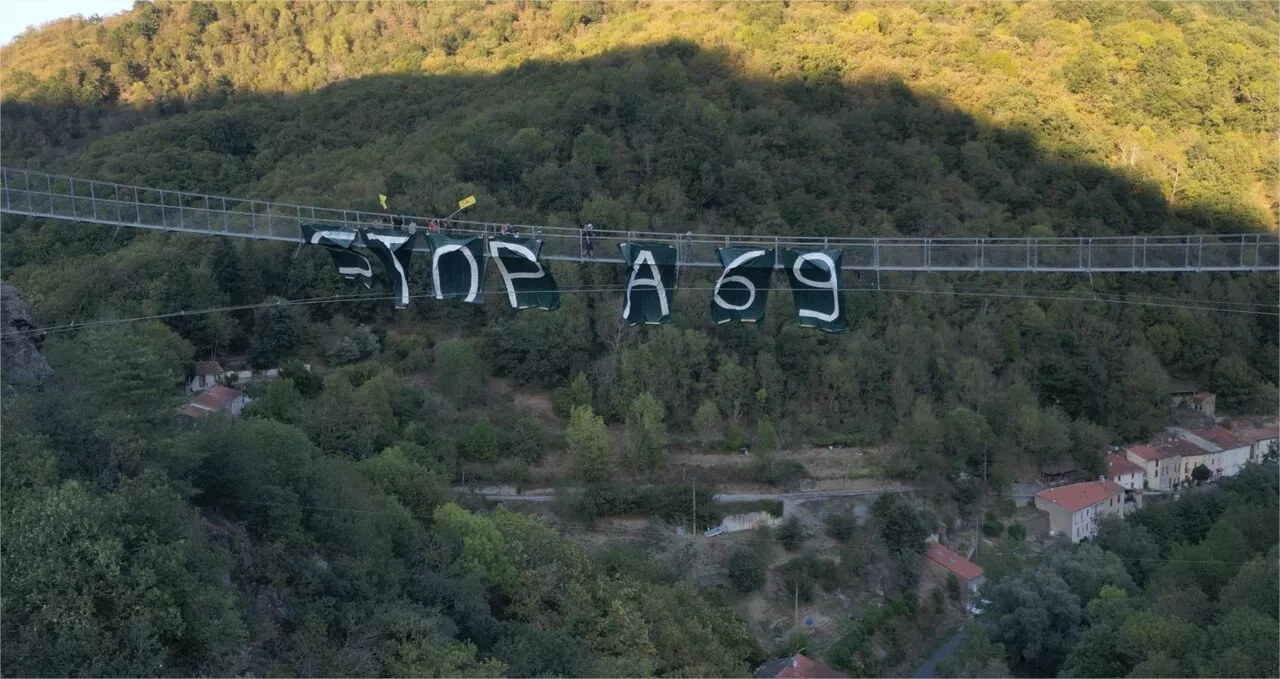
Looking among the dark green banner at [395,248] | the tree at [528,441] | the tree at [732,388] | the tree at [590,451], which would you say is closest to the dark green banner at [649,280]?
the dark green banner at [395,248]

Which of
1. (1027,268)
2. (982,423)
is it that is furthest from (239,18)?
(1027,268)

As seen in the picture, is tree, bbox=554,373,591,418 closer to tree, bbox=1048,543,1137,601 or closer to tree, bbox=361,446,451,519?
tree, bbox=361,446,451,519

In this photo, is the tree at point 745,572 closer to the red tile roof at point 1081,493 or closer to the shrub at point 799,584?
the shrub at point 799,584

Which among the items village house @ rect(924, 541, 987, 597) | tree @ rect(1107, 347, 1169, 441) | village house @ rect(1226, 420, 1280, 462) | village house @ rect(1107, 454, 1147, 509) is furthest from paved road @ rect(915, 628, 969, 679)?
village house @ rect(1226, 420, 1280, 462)

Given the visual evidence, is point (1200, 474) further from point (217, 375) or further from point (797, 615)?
point (217, 375)

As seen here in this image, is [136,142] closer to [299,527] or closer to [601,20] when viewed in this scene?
[601,20]

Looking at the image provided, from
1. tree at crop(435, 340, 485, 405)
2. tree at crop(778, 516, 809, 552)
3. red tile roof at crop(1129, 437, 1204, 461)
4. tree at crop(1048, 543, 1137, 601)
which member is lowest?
red tile roof at crop(1129, 437, 1204, 461)
